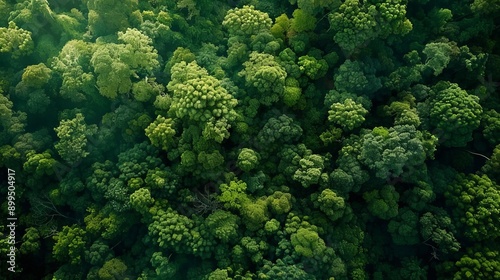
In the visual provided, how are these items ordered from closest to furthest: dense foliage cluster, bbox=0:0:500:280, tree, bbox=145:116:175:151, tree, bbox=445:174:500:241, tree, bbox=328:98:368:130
A: 1. dense foliage cluster, bbox=0:0:500:280
2. tree, bbox=145:116:175:151
3. tree, bbox=445:174:500:241
4. tree, bbox=328:98:368:130

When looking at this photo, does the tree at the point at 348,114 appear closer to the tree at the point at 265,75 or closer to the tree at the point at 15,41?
the tree at the point at 265,75

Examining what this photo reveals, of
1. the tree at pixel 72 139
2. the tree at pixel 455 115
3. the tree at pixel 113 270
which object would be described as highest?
the tree at pixel 455 115

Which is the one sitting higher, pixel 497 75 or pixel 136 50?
pixel 497 75

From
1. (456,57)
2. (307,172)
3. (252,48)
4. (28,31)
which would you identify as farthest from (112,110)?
(456,57)

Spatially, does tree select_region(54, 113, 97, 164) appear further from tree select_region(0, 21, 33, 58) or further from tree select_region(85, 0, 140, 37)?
tree select_region(85, 0, 140, 37)

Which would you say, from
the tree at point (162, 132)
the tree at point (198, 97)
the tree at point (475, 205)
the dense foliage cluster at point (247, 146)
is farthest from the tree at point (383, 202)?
the tree at point (162, 132)

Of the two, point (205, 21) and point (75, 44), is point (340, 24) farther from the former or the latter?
point (75, 44)

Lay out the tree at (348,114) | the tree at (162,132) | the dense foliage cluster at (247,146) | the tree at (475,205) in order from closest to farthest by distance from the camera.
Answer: the dense foliage cluster at (247,146)
the tree at (162,132)
the tree at (475,205)
the tree at (348,114)

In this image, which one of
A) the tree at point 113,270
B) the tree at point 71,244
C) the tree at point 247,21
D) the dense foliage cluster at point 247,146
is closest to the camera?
the tree at point 113,270

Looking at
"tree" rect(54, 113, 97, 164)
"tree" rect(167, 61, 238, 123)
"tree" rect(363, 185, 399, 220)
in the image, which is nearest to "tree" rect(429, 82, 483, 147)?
"tree" rect(363, 185, 399, 220)
